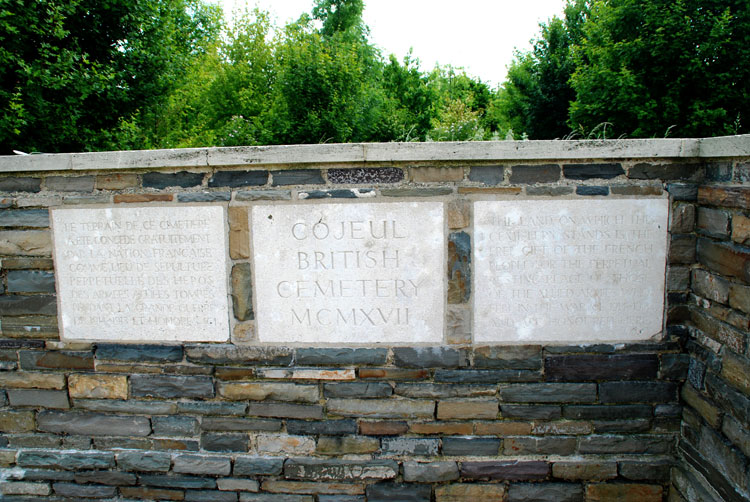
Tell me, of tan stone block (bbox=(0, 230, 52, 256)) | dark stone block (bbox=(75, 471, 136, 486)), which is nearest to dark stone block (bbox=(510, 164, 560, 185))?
tan stone block (bbox=(0, 230, 52, 256))

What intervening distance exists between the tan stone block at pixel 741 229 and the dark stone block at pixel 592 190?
0.63 metres

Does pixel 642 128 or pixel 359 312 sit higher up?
pixel 642 128

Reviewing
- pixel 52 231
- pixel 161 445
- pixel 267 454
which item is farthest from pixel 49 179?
pixel 267 454

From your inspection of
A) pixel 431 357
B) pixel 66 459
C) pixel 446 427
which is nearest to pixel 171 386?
pixel 66 459

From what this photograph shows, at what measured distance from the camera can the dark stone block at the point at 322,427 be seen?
2930mm

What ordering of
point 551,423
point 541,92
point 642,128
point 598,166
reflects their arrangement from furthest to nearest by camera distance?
1. point 541,92
2. point 642,128
3. point 551,423
4. point 598,166

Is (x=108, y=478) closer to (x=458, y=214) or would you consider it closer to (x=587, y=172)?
(x=458, y=214)

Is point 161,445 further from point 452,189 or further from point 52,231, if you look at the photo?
point 452,189

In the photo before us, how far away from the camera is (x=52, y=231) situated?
2.90 meters

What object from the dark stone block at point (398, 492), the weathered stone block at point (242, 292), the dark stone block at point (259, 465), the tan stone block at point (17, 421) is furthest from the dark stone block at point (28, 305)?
the dark stone block at point (398, 492)

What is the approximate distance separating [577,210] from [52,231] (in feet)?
10.8

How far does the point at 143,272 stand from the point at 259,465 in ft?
4.79

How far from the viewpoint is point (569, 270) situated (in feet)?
9.05

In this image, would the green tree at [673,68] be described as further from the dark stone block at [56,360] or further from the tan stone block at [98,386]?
the dark stone block at [56,360]
